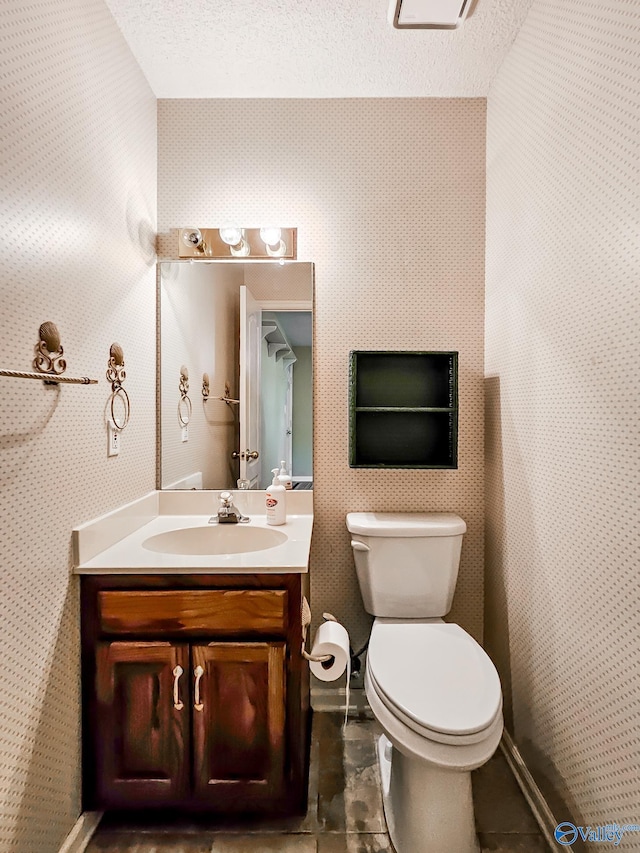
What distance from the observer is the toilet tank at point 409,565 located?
1896mm

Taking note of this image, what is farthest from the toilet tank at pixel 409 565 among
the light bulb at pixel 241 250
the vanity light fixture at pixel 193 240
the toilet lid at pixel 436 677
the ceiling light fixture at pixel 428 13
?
the ceiling light fixture at pixel 428 13

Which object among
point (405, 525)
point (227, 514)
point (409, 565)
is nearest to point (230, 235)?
point (227, 514)

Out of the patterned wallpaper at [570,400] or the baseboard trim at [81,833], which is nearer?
Result: the patterned wallpaper at [570,400]

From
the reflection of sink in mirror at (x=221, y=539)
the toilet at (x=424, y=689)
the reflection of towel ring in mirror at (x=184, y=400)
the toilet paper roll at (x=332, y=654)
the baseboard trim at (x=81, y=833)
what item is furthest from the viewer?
the reflection of towel ring in mirror at (x=184, y=400)

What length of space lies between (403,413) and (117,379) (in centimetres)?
113

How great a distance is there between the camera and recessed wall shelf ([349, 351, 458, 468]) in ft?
6.89

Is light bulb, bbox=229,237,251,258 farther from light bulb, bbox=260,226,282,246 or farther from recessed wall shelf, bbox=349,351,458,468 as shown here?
recessed wall shelf, bbox=349,351,458,468

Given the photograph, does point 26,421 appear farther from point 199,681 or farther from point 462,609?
point 462,609

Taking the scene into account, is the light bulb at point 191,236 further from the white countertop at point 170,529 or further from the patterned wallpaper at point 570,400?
the patterned wallpaper at point 570,400

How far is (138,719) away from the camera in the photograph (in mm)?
1434

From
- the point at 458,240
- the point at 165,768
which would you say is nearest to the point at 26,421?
the point at 165,768

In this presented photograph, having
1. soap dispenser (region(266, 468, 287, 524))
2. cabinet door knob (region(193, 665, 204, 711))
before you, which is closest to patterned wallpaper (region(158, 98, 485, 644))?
soap dispenser (region(266, 468, 287, 524))

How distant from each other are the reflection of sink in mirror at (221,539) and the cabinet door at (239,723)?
0.46 m

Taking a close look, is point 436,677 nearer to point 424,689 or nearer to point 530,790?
point 424,689
